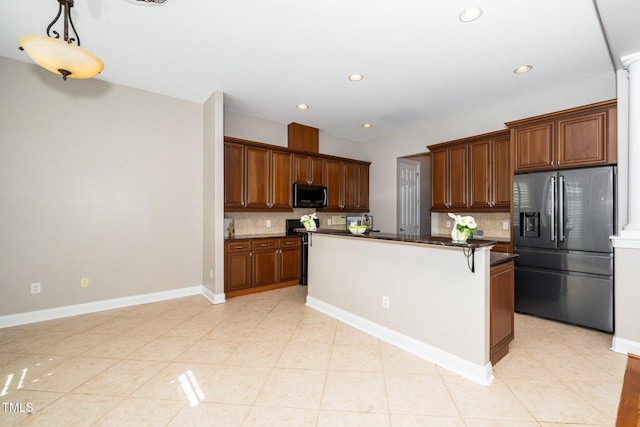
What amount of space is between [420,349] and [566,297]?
6.62ft

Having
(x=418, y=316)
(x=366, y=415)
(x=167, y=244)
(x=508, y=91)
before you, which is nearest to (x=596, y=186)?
(x=508, y=91)

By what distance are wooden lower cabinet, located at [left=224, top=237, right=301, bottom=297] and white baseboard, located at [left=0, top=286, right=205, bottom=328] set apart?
0.47m

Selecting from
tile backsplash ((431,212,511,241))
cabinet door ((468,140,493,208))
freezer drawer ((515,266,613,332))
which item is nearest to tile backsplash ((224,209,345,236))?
cabinet door ((468,140,493,208))

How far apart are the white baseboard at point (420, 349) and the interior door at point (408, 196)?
2951 mm

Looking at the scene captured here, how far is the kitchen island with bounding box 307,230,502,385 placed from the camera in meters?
2.07

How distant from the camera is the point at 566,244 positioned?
3.08 meters

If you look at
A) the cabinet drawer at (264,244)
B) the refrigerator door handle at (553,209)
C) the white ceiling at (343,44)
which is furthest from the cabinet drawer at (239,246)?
the refrigerator door handle at (553,209)

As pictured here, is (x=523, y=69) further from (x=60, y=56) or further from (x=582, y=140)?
(x=60, y=56)

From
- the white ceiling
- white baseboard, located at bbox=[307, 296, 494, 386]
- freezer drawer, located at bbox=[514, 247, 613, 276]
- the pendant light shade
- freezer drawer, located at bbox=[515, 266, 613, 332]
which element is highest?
the white ceiling

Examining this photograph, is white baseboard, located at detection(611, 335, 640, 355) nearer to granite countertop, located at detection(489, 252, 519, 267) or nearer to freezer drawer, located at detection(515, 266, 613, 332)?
freezer drawer, located at detection(515, 266, 613, 332)

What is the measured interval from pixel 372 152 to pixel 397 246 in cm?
387

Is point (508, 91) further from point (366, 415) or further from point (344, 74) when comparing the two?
point (366, 415)

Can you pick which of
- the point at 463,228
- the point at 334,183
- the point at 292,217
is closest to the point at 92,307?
the point at 292,217

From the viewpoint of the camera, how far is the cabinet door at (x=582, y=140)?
2.87 meters
